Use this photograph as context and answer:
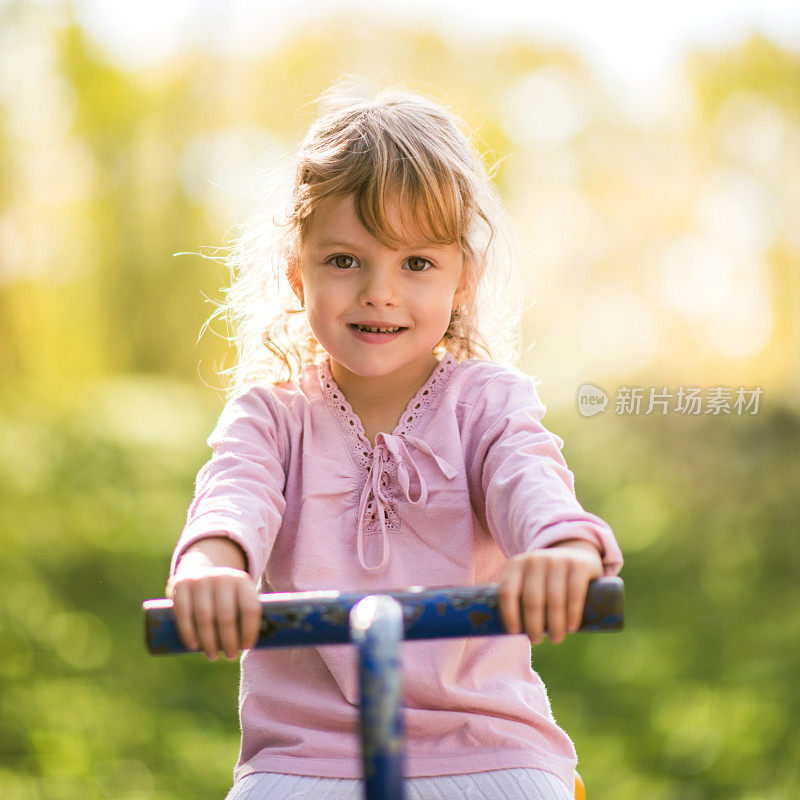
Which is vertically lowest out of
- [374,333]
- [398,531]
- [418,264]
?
[398,531]

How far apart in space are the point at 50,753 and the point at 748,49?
7176mm

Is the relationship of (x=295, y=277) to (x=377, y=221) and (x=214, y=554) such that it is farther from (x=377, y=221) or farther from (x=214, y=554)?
(x=214, y=554)

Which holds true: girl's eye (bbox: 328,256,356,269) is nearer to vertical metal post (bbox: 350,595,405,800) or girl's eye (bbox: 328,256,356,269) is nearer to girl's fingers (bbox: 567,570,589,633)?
girl's fingers (bbox: 567,570,589,633)

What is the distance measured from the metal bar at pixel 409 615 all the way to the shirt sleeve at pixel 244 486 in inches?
8.0

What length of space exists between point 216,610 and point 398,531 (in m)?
0.50

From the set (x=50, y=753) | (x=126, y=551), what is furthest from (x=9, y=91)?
(x=50, y=753)

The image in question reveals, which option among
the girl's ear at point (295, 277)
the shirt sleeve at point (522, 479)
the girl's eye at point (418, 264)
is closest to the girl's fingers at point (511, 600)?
the shirt sleeve at point (522, 479)

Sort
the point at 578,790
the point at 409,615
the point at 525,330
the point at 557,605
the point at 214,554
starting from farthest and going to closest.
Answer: the point at 525,330 → the point at 578,790 → the point at 214,554 → the point at 557,605 → the point at 409,615

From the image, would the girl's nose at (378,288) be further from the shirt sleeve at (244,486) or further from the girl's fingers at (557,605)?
the girl's fingers at (557,605)

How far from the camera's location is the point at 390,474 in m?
1.79

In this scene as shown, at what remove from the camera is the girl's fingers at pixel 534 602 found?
1259 millimetres

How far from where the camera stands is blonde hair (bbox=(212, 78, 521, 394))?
5.82 ft

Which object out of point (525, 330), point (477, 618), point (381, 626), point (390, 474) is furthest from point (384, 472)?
point (525, 330)

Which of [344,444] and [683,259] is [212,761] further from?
[683,259]
